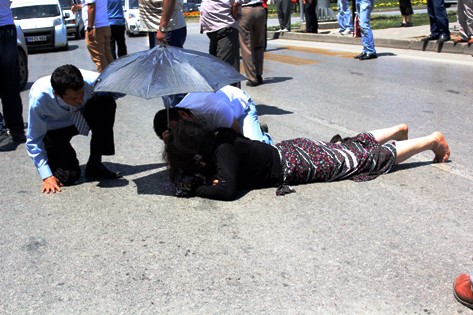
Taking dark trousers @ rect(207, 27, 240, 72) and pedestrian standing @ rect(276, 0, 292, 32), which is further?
pedestrian standing @ rect(276, 0, 292, 32)

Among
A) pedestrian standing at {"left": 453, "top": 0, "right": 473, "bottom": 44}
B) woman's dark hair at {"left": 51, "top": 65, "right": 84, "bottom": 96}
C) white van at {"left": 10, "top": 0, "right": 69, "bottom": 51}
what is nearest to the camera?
woman's dark hair at {"left": 51, "top": 65, "right": 84, "bottom": 96}

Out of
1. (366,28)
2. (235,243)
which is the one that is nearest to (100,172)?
(235,243)

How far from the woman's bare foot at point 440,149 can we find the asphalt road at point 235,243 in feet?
0.46

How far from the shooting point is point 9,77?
6.48 metres

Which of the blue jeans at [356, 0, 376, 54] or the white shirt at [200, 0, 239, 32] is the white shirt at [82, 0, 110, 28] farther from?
the blue jeans at [356, 0, 376, 54]

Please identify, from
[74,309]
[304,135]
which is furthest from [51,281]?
[304,135]

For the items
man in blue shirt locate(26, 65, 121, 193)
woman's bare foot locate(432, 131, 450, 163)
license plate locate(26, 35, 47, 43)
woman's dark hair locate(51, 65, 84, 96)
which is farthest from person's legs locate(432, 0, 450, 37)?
license plate locate(26, 35, 47, 43)

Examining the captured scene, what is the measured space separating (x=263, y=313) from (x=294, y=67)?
920 cm

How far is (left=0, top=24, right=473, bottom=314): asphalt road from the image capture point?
3066 millimetres

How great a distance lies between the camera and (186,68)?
4.33 meters

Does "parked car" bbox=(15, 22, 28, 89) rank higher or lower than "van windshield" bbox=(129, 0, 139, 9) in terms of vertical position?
lower

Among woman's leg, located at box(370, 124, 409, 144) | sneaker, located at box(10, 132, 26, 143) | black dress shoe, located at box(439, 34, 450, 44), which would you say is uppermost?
black dress shoe, located at box(439, 34, 450, 44)

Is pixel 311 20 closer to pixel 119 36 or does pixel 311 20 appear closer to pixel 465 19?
pixel 465 19

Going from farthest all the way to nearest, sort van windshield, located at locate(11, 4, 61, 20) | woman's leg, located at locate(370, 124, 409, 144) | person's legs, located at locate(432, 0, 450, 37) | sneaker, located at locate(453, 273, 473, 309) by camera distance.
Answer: van windshield, located at locate(11, 4, 61, 20), person's legs, located at locate(432, 0, 450, 37), woman's leg, located at locate(370, 124, 409, 144), sneaker, located at locate(453, 273, 473, 309)
